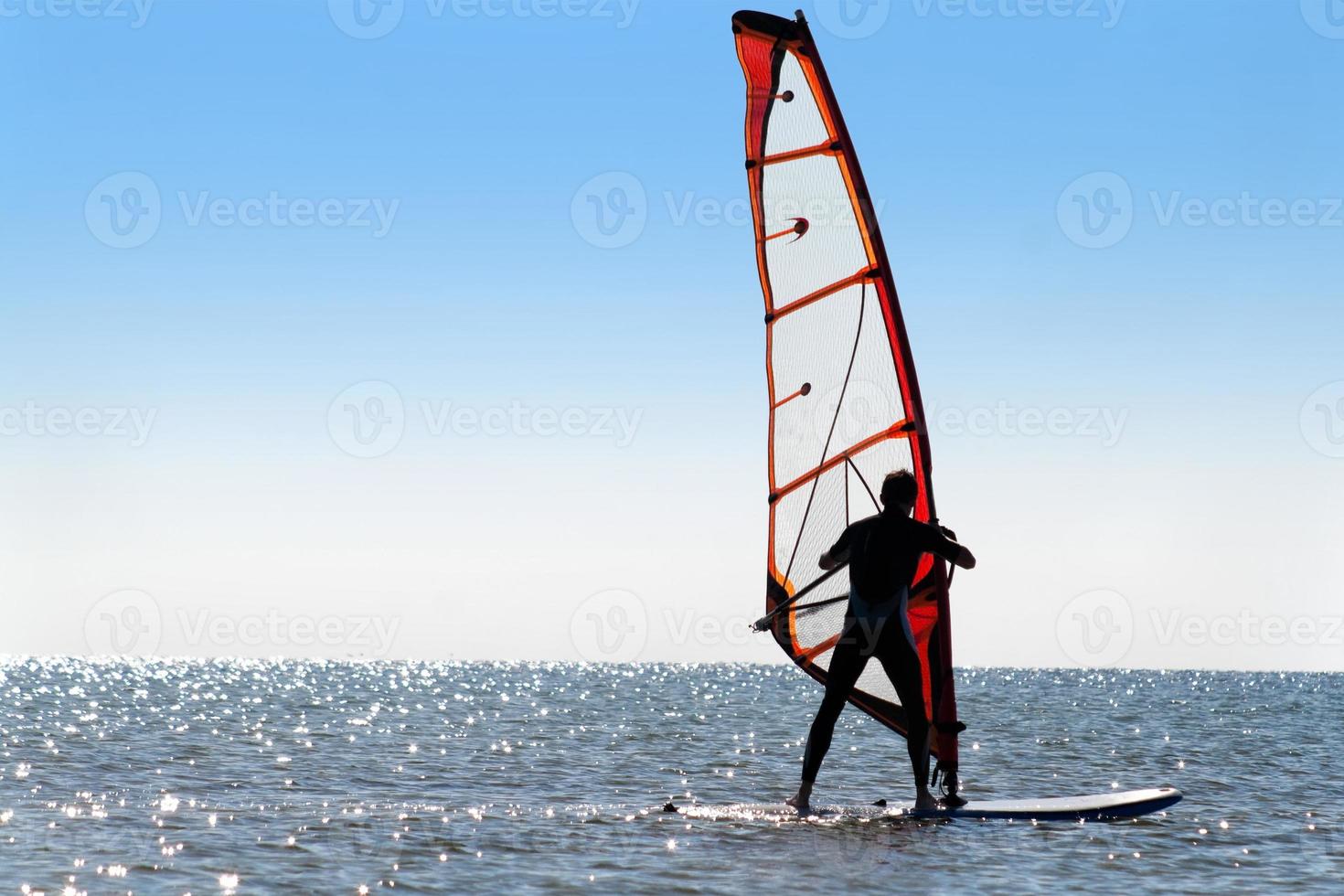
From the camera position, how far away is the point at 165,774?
10.3 m

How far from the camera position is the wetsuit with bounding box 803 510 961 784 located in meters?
7.20

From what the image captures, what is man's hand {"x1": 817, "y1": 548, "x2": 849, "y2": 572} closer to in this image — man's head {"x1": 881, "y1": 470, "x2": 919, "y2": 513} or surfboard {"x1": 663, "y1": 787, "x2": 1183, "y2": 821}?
man's head {"x1": 881, "y1": 470, "x2": 919, "y2": 513}

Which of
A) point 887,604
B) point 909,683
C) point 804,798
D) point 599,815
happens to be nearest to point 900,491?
point 887,604

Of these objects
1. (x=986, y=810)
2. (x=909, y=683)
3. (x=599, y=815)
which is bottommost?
(x=599, y=815)

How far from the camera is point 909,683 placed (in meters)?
7.23

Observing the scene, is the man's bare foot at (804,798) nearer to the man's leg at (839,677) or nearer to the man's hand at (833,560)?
the man's leg at (839,677)

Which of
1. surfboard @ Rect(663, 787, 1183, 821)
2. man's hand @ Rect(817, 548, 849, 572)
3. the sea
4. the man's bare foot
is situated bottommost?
the sea

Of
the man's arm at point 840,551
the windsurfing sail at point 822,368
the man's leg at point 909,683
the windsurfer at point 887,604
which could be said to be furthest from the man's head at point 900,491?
the man's leg at point 909,683

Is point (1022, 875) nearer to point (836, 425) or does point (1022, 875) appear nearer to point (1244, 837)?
point (1244, 837)

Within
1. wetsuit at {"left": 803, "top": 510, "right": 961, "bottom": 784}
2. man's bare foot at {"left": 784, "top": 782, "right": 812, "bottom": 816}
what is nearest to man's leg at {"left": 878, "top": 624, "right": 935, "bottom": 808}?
wetsuit at {"left": 803, "top": 510, "right": 961, "bottom": 784}

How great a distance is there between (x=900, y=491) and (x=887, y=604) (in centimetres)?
64

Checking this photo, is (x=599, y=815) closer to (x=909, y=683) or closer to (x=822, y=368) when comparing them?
(x=909, y=683)

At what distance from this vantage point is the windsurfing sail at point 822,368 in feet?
25.5

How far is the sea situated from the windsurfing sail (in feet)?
3.67
